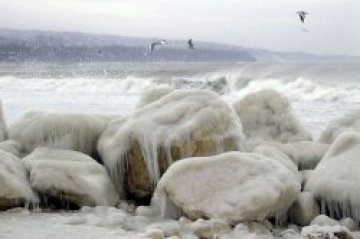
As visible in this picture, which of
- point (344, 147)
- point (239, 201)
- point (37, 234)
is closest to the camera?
point (37, 234)

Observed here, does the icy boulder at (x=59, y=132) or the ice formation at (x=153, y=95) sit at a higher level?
the ice formation at (x=153, y=95)

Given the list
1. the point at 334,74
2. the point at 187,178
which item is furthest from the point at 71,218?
the point at 334,74

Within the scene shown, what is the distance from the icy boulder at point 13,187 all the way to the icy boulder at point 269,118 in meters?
4.19

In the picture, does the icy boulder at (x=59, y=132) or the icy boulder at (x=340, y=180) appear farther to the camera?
the icy boulder at (x=59, y=132)

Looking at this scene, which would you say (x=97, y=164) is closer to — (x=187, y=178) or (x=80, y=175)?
(x=80, y=175)

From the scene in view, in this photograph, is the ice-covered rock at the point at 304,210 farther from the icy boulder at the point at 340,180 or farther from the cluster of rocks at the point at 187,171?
the icy boulder at the point at 340,180

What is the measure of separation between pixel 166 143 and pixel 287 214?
1.62 m

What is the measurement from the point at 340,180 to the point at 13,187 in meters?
3.31

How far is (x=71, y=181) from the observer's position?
6.87m

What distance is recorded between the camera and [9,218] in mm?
6230

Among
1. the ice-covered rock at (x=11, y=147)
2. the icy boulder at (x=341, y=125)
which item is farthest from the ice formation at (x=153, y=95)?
the icy boulder at (x=341, y=125)

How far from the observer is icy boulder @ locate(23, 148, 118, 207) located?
6.82 meters

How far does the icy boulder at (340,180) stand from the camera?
6523 mm

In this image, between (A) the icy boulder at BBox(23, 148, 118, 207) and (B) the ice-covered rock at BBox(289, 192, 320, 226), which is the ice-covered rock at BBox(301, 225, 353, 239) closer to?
(B) the ice-covered rock at BBox(289, 192, 320, 226)
